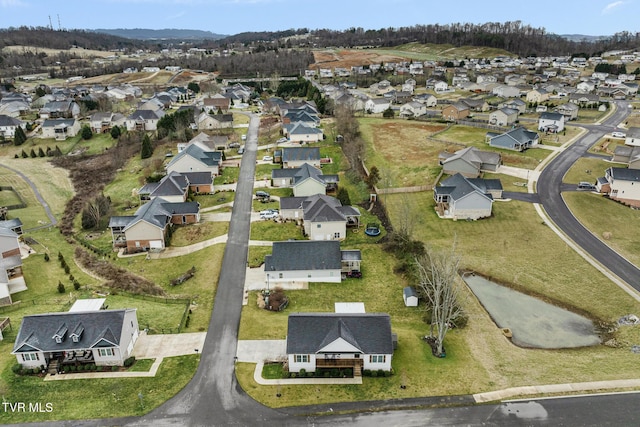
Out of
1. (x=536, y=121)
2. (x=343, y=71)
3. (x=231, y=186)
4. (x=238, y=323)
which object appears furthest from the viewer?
(x=343, y=71)

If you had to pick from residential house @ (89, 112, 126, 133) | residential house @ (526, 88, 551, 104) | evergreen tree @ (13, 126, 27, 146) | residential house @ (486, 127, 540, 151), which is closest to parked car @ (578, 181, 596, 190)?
residential house @ (486, 127, 540, 151)

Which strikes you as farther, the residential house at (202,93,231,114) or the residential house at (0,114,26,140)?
the residential house at (202,93,231,114)

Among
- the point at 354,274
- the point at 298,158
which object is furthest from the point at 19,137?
the point at 354,274

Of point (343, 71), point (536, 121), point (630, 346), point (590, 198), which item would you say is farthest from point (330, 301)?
point (343, 71)

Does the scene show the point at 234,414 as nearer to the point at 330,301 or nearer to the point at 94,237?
the point at 330,301

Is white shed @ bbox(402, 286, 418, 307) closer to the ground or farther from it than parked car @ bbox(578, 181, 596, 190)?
closer to the ground

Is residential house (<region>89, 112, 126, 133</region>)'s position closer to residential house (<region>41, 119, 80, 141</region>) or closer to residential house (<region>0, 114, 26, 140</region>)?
residential house (<region>41, 119, 80, 141</region>)
